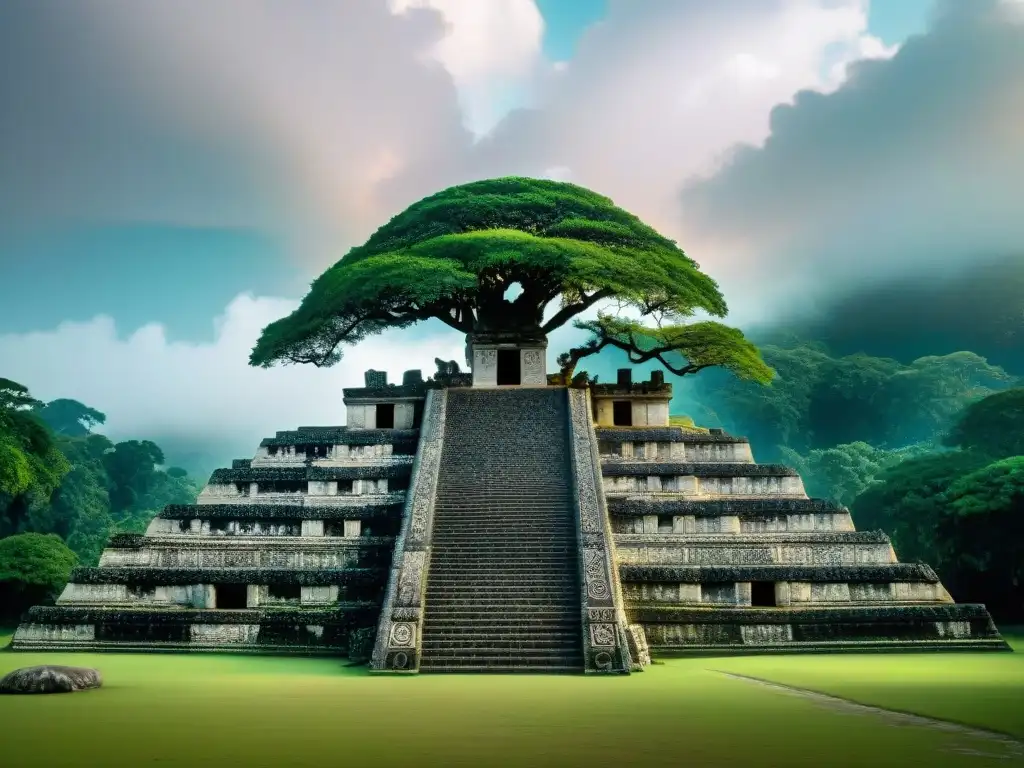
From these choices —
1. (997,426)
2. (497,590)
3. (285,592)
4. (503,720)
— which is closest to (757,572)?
(497,590)

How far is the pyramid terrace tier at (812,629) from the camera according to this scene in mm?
18500

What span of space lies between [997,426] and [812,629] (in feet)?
110

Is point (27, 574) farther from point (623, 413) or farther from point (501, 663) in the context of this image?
point (501, 663)

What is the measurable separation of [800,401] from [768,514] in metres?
60.2

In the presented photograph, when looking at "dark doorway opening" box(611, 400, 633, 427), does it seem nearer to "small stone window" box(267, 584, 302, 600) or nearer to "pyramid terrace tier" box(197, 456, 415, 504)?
"pyramid terrace tier" box(197, 456, 415, 504)

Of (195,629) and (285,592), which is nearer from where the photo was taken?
(195,629)

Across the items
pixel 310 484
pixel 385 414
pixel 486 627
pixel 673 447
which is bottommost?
pixel 486 627

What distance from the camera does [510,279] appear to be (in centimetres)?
2886

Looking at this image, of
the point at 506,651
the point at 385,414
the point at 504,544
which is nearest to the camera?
the point at 506,651

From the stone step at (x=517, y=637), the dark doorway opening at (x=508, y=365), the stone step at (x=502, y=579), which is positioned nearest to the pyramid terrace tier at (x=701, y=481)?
the dark doorway opening at (x=508, y=365)

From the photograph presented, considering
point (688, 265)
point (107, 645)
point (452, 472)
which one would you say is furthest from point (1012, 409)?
point (107, 645)

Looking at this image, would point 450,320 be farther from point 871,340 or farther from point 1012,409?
point 871,340

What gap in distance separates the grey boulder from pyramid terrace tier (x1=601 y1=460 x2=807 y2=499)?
45.9 ft

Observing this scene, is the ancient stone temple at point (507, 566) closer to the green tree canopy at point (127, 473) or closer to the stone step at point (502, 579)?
the stone step at point (502, 579)
